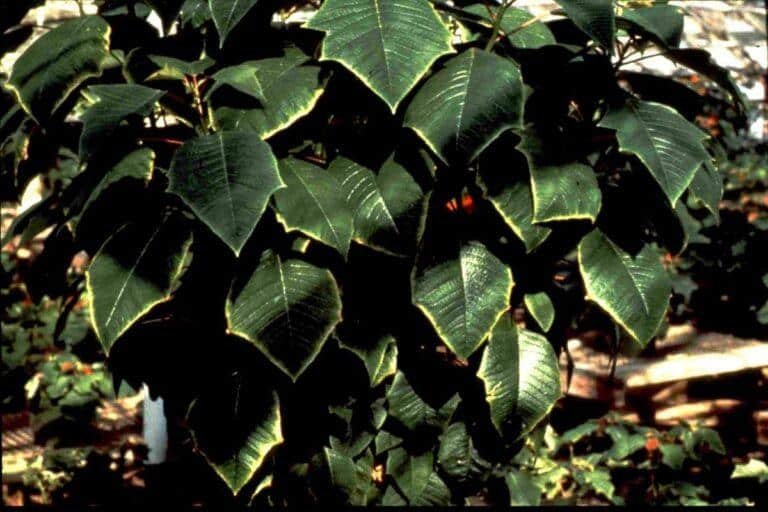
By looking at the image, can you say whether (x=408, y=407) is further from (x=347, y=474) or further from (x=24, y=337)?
(x=24, y=337)

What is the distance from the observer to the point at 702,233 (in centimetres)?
413

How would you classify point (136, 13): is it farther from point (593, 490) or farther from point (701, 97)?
point (593, 490)

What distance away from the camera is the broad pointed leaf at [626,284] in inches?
62.9

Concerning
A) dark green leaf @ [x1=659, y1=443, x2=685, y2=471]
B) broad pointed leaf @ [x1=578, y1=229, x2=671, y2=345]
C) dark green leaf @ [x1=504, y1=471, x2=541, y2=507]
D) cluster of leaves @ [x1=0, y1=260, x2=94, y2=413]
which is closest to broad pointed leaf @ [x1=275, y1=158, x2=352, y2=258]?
broad pointed leaf @ [x1=578, y1=229, x2=671, y2=345]

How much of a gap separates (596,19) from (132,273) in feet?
2.93

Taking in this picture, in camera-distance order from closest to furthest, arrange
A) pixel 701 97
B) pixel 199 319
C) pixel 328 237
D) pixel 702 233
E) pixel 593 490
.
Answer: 1. pixel 328 237
2. pixel 199 319
3. pixel 701 97
4. pixel 593 490
5. pixel 702 233

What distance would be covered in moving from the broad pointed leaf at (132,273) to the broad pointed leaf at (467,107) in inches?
18.3

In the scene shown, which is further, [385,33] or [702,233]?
[702,233]

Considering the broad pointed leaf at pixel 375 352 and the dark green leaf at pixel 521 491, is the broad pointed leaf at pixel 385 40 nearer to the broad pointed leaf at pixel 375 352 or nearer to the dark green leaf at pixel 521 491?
the broad pointed leaf at pixel 375 352

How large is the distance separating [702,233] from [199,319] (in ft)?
9.95

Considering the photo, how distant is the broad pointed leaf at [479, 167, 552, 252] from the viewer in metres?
1.58

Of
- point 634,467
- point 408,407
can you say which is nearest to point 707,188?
point 408,407

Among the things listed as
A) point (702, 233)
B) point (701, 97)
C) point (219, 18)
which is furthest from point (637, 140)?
point (702, 233)

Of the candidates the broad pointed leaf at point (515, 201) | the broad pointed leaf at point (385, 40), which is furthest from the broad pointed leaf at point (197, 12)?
the broad pointed leaf at point (515, 201)
